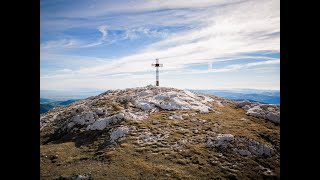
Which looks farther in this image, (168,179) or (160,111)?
(160,111)

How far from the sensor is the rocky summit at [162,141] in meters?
26.4

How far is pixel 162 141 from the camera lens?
3500cm

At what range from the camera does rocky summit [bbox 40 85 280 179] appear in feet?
86.6
